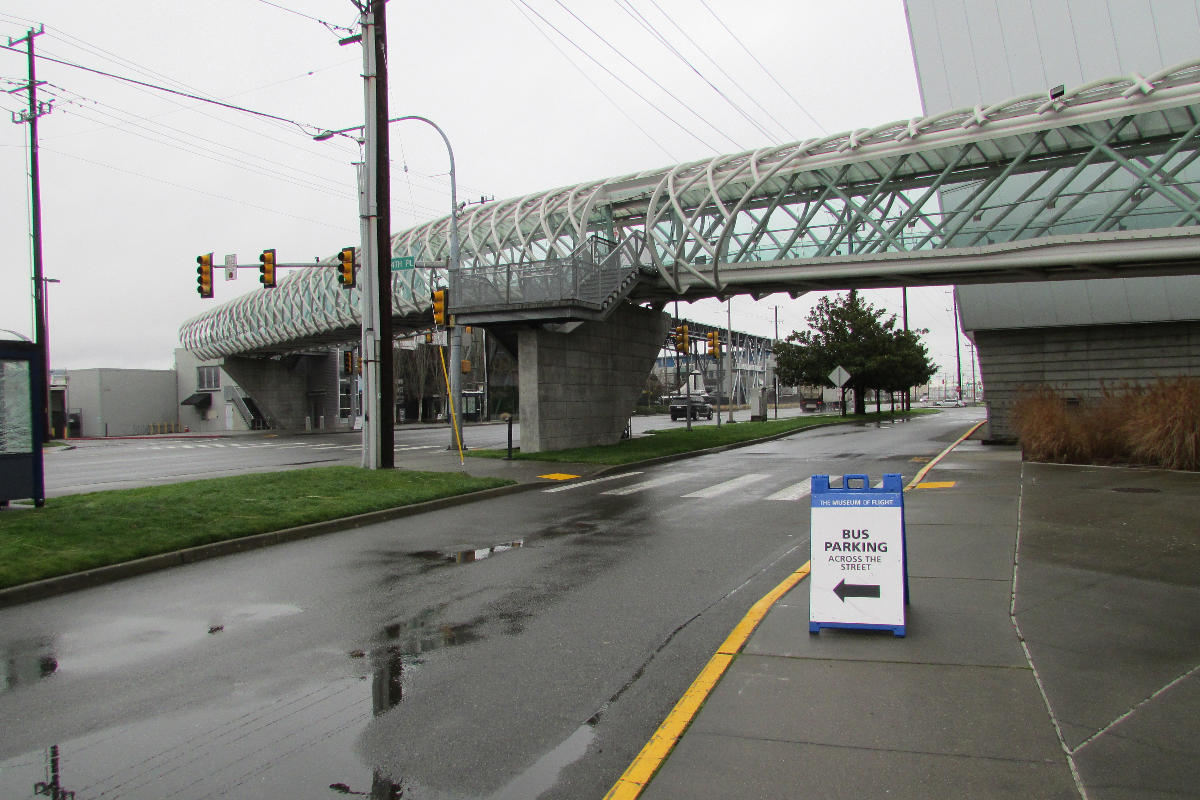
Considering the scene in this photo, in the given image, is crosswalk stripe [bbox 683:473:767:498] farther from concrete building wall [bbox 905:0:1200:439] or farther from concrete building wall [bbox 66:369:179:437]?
concrete building wall [bbox 66:369:179:437]

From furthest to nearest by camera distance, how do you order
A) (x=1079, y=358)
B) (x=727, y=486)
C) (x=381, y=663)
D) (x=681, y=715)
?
1. (x=1079, y=358)
2. (x=727, y=486)
3. (x=381, y=663)
4. (x=681, y=715)

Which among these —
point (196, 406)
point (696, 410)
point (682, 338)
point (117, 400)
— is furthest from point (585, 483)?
point (196, 406)

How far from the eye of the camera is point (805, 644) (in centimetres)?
566

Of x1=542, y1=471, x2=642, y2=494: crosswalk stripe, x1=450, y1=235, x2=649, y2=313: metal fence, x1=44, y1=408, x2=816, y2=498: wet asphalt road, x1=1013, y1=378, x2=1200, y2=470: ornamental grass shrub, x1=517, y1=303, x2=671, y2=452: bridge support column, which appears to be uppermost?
x1=450, y1=235, x2=649, y2=313: metal fence

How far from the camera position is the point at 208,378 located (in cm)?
6731

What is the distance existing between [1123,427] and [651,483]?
10026 mm

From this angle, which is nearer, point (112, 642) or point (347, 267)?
point (112, 642)

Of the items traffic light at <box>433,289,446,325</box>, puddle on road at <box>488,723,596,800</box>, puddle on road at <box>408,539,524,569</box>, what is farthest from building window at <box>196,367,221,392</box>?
puddle on road at <box>488,723,596,800</box>

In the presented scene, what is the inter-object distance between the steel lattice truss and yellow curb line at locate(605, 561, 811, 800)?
1792 centimetres

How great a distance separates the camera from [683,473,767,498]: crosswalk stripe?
1530cm

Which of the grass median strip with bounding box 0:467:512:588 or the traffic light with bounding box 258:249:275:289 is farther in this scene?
the traffic light with bounding box 258:249:275:289

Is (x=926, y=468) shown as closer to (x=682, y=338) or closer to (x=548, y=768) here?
(x=548, y=768)

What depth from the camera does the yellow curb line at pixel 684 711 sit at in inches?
148

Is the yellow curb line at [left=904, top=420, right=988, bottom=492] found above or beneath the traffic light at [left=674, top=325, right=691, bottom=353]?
beneath
